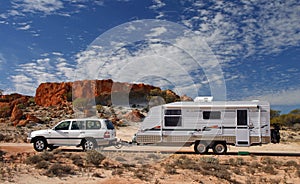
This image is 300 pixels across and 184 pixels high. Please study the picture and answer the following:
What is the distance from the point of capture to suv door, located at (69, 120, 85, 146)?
1808 cm

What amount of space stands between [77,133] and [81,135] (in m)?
0.26

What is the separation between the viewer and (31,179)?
1145 centimetres

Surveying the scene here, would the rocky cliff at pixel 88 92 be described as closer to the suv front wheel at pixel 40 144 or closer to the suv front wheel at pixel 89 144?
the suv front wheel at pixel 40 144

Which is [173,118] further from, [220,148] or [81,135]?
[81,135]

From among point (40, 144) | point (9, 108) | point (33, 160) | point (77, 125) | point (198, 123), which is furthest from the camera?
point (9, 108)

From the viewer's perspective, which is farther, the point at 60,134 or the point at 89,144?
the point at 60,134

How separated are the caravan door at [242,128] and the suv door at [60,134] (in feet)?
30.2

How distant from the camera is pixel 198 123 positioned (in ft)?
59.1

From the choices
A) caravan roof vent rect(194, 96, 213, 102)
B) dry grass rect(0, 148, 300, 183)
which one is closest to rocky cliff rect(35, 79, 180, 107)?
caravan roof vent rect(194, 96, 213, 102)

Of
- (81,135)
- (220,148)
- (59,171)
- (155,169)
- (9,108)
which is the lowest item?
(155,169)

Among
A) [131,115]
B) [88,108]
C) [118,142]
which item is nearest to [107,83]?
[88,108]

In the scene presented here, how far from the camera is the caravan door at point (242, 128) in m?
17.7

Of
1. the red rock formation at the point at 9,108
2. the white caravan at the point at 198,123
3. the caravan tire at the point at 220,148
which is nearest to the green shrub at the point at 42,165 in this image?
the white caravan at the point at 198,123

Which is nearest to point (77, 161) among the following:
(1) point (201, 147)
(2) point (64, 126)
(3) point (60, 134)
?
(3) point (60, 134)
